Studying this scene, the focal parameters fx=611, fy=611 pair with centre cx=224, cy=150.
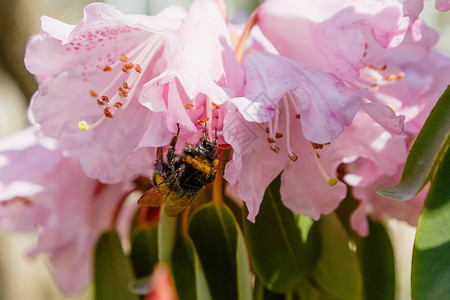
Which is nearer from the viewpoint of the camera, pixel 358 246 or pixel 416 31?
pixel 416 31

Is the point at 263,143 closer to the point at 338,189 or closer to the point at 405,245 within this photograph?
the point at 338,189

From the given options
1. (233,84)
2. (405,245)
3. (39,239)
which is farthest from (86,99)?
(405,245)

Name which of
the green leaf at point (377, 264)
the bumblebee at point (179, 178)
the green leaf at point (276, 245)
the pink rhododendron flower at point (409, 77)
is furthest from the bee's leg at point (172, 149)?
the green leaf at point (377, 264)

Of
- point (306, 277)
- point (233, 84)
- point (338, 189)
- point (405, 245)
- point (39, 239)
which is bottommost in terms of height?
point (405, 245)

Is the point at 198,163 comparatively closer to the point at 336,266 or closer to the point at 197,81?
the point at 197,81

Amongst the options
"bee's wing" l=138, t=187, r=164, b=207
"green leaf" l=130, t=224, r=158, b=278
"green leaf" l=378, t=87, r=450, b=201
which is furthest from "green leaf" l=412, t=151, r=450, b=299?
"green leaf" l=130, t=224, r=158, b=278

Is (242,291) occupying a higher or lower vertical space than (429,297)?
lower
